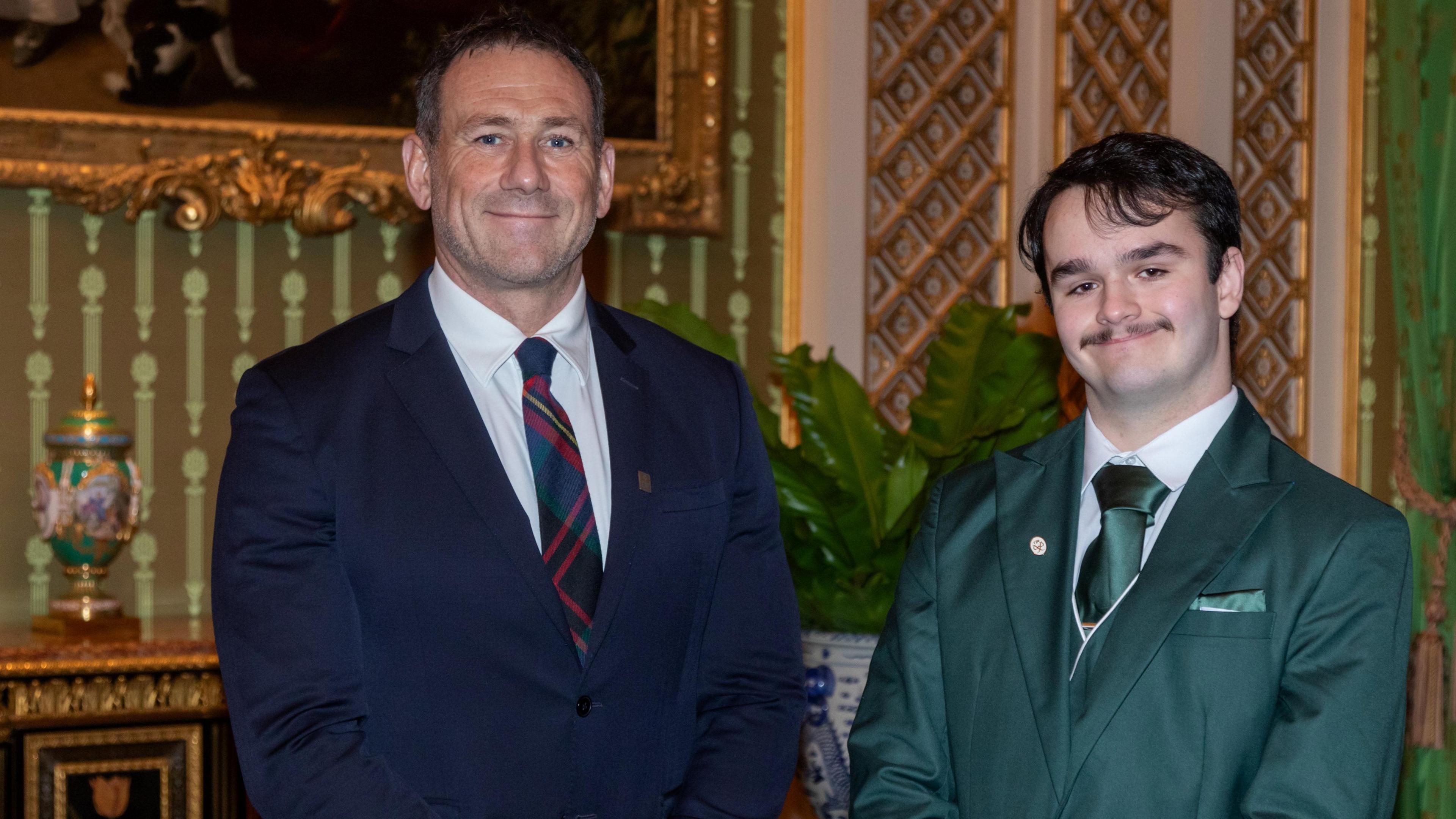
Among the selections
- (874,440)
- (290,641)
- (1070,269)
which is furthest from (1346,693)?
(874,440)

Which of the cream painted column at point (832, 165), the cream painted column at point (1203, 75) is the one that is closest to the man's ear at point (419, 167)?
the cream painted column at point (832, 165)

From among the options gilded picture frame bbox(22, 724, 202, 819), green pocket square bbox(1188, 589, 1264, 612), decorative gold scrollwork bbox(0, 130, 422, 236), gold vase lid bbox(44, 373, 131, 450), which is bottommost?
gilded picture frame bbox(22, 724, 202, 819)

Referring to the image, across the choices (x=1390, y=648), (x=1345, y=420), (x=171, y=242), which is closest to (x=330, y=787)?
(x=1390, y=648)

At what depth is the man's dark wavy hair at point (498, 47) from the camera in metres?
1.52

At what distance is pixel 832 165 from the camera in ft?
11.3

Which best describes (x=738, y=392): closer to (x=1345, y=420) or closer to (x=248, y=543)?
(x=248, y=543)

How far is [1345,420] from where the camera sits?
3.98m

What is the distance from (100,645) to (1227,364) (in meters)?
2.00

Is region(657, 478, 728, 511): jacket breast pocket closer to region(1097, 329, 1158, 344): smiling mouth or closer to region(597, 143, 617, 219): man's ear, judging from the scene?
region(597, 143, 617, 219): man's ear

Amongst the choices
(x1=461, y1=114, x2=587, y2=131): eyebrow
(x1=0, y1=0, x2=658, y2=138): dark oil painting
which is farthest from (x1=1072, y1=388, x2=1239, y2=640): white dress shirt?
(x1=0, y1=0, x2=658, y2=138): dark oil painting

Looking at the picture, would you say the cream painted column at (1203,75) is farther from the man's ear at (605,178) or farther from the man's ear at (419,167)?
the man's ear at (419,167)

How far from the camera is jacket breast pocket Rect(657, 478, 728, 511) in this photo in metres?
1.51

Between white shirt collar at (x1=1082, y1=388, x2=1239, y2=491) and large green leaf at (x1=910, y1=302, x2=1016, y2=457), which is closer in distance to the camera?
white shirt collar at (x1=1082, y1=388, x2=1239, y2=491)

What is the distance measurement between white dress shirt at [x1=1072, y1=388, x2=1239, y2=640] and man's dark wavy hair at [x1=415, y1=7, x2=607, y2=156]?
656mm
